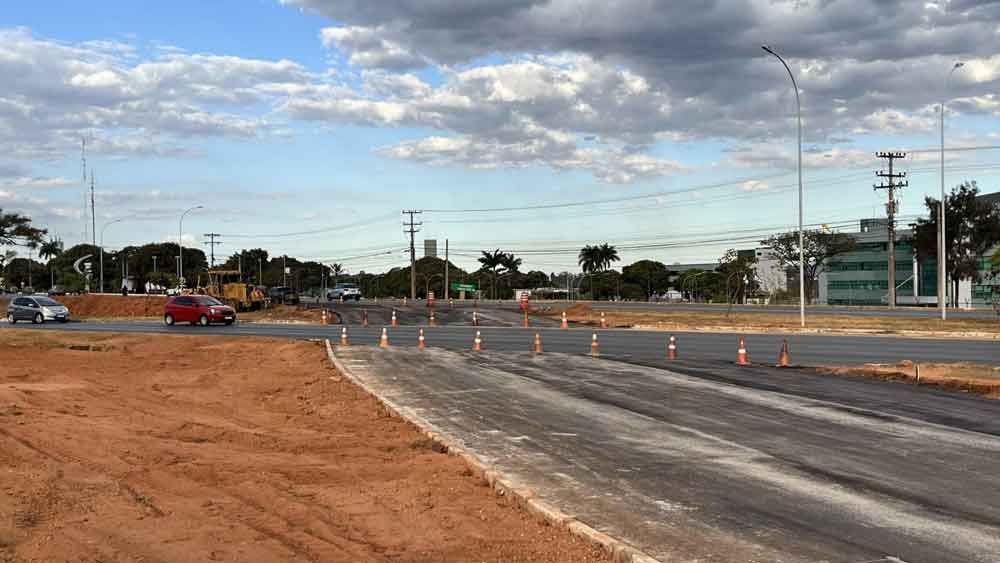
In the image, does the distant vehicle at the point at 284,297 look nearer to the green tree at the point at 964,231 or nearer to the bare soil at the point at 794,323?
the bare soil at the point at 794,323

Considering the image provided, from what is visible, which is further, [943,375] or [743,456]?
[943,375]

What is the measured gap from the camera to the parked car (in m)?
48.5

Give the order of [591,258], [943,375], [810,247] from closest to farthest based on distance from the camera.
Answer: [943,375]
[810,247]
[591,258]

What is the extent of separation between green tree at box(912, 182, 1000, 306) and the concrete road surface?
70201mm

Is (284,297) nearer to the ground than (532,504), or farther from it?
farther from it

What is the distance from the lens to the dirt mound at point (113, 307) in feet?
222

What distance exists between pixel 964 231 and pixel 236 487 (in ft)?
286

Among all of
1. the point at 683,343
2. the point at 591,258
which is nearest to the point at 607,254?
the point at 591,258

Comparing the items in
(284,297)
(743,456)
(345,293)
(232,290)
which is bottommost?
(743,456)

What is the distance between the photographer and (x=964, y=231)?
270ft

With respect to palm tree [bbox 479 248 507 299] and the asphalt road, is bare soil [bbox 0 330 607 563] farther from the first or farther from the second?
palm tree [bbox 479 248 507 299]

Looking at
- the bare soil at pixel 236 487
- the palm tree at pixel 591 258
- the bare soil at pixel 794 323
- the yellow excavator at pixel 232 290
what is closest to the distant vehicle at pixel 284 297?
the yellow excavator at pixel 232 290

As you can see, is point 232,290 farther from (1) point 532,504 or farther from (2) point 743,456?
(1) point 532,504

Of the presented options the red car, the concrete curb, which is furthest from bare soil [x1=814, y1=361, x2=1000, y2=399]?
the red car
